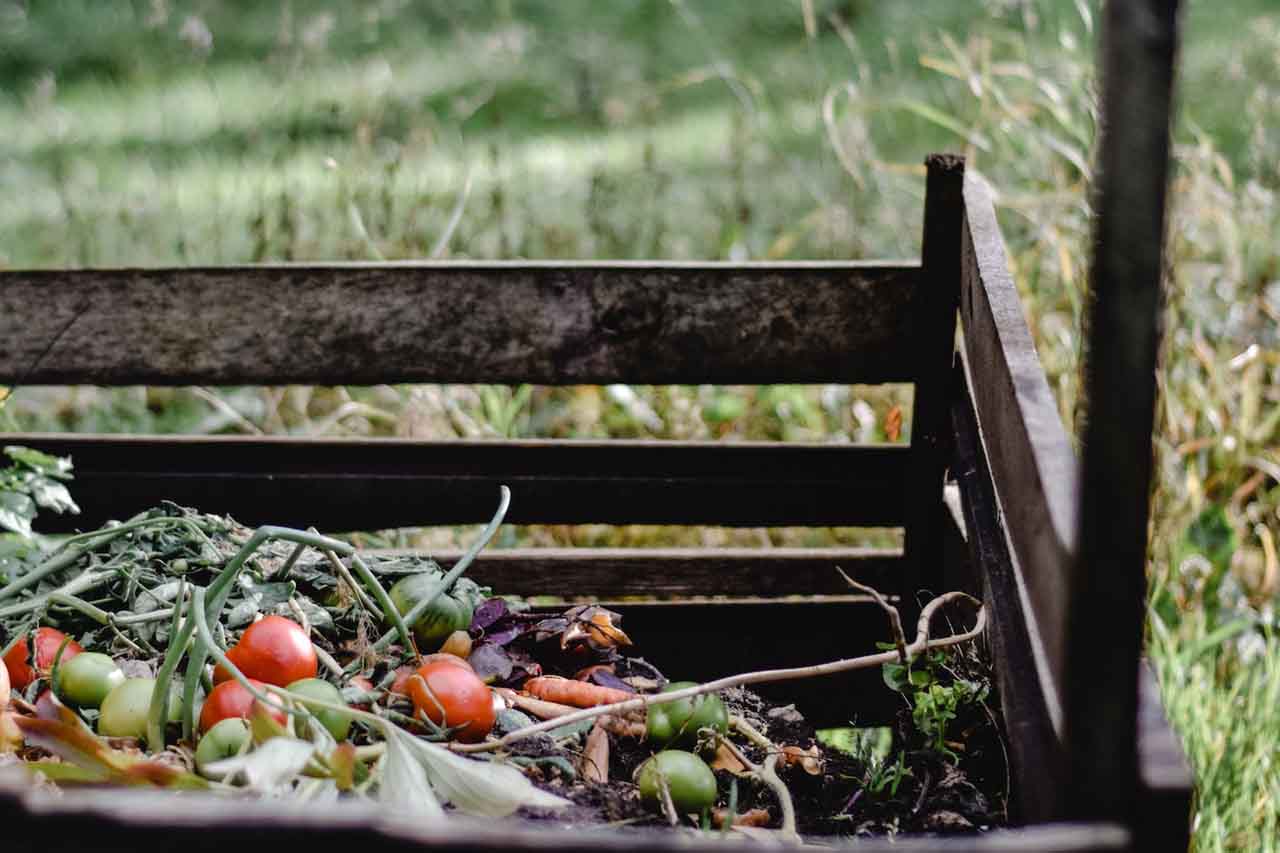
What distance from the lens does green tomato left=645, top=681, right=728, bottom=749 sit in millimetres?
1587

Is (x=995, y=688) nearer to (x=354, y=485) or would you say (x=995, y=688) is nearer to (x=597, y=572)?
(x=597, y=572)

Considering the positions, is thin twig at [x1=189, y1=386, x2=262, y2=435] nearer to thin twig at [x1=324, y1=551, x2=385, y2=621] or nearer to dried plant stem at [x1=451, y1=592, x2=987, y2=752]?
thin twig at [x1=324, y1=551, x2=385, y2=621]

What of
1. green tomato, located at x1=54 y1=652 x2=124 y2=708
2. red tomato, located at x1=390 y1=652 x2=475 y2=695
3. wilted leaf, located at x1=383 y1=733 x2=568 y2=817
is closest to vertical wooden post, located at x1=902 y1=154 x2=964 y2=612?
red tomato, located at x1=390 y1=652 x2=475 y2=695

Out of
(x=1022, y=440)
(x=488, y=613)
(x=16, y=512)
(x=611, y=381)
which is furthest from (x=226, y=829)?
(x=611, y=381)

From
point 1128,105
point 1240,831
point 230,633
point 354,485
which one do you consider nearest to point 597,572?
point 354,485

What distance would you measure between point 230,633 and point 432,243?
8.49ft

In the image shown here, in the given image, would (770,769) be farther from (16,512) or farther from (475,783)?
(16,512)

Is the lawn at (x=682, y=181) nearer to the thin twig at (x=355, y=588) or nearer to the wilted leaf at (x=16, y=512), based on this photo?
the wilted leaf at (x=16, y=512)

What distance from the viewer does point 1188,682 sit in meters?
2.67

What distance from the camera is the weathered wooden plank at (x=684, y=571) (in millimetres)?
2469

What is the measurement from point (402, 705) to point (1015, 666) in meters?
0.65

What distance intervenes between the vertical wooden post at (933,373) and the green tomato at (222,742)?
4.05ft

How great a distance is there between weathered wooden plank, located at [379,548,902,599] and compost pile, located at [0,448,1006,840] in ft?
1.83

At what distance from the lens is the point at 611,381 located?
7.51ft
